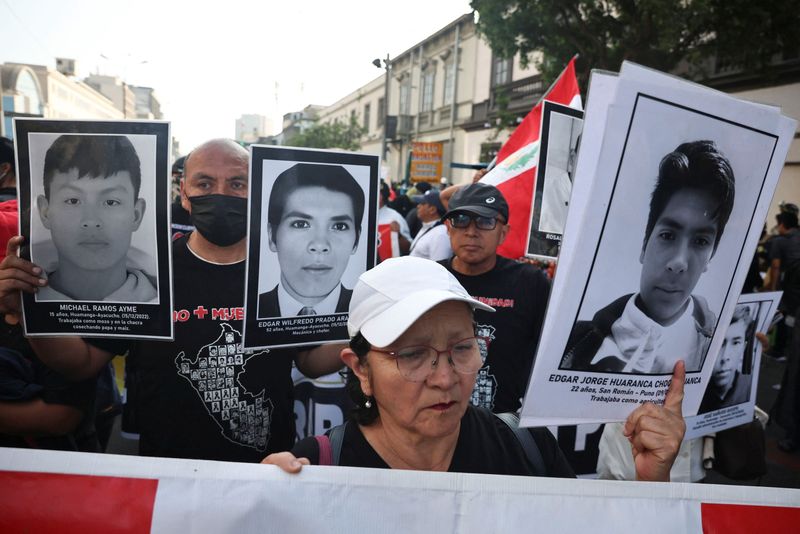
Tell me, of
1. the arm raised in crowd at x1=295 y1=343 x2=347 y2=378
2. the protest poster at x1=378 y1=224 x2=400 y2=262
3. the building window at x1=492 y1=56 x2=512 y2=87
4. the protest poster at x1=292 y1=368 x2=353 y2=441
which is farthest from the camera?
the building window at x1=492 y1=56 x2=512 y2=87

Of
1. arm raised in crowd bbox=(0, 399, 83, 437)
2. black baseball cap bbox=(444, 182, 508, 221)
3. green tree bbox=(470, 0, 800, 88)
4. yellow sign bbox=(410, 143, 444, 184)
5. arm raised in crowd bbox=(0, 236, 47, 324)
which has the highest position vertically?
green tree bbox=(470, 0, 800, 88)

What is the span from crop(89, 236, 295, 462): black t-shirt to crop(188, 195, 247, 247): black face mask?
106 mm

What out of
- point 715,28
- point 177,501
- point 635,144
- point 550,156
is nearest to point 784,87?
point 715,28

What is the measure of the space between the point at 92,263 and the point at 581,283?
1.35 metres

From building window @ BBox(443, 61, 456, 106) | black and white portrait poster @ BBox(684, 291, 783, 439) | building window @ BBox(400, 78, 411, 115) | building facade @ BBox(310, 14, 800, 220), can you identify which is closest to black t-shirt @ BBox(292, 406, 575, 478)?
black and white portrait poster @ BBox(684, 291, 783, 439)

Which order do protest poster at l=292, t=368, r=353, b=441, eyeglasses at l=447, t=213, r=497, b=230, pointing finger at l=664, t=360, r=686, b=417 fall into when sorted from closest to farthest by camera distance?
pointing finger at l=664, t=360, r=686, b=417, eyeglasses at l=447, t=213, r=497, b=230, protest poster at l=292, t=368, r=353, b=441

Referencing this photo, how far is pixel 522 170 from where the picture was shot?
3.63 meters

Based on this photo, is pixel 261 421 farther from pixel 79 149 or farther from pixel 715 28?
pixel 715 28

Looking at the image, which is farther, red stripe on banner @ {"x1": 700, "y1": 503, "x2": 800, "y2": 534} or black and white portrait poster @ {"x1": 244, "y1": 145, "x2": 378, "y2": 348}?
black and white portrait poster @ {"x1": 244, "y1": 145, "x2": 378, "y2": 348}

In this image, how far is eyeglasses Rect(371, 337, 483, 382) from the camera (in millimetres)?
1327

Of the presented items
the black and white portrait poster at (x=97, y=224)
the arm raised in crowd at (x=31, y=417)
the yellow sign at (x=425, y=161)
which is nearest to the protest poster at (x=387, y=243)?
the arm raised in crowd at (x=31, y=417)

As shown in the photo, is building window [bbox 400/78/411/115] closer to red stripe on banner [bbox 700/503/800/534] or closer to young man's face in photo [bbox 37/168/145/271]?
young man's face in photo [bbox 37/168/145/271]

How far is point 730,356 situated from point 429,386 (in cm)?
158

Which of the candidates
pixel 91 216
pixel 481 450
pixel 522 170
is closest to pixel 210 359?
pixel 91 216
